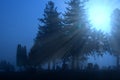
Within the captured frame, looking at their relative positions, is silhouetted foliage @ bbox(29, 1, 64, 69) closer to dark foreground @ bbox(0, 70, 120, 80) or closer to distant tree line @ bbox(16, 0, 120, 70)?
distant tree line @ bbox(16, 0, 120, 70)

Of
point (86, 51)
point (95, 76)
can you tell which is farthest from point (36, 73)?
point (86, 51)

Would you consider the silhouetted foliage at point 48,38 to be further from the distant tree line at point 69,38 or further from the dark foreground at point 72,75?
the dark foreground at point 72,75

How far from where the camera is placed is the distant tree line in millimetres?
45750

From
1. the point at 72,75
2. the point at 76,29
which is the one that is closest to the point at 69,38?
the point at 76,29

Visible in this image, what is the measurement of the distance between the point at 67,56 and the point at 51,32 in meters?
4.00

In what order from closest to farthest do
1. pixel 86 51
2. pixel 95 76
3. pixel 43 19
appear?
pixel 95 76 → pixel 86 51 → pixel 43 19

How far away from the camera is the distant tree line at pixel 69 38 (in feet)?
150

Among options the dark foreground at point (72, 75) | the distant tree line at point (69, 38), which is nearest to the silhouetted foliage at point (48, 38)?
the distant tree line at point (69, 38)

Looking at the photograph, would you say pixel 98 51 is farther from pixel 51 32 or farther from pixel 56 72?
pixel 56 72

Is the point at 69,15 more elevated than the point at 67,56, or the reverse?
the point at 69,15

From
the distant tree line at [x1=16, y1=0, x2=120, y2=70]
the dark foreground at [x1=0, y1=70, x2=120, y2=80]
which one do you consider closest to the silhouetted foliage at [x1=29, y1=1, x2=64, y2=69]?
the distant tree line at [x1=16, y1=0, x2=120, y2=70]

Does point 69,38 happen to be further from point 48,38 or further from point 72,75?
point 72,75

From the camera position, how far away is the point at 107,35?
159ft

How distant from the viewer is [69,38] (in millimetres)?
45688
